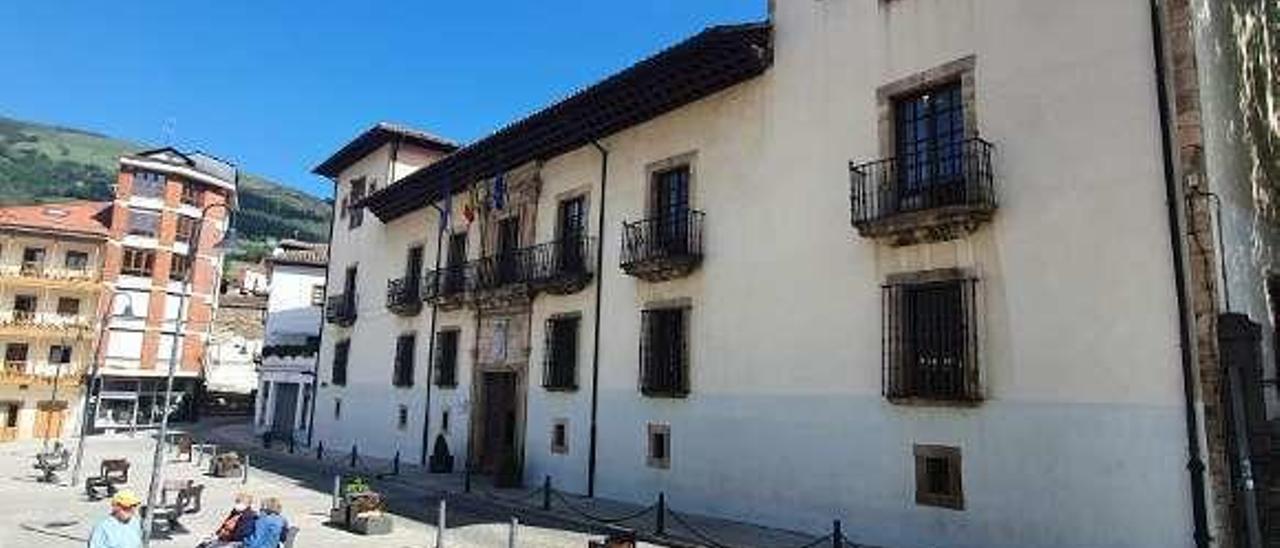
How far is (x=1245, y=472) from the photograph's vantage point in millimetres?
8477

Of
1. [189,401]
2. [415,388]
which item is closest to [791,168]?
[415,388]

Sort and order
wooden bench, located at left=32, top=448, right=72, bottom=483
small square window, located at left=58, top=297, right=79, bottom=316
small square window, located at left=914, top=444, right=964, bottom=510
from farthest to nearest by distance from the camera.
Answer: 1. small square window, located at left=58, top=297, right=79, bottom=316
2. wooden bench, located at left=32, top=448, right=72, bottom=483
3. small square window, located at left=914, top=444, right=964, bottom=510

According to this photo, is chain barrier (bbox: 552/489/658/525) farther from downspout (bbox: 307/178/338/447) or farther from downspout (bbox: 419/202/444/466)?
downspout (bbox: 307/178/338/447)

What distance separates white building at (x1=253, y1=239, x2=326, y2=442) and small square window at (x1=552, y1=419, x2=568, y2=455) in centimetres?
1931

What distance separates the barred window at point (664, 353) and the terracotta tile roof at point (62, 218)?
39.9 meters

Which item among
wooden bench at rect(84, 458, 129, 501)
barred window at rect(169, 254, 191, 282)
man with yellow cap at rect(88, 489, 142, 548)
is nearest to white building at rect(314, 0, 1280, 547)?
wooden bench at rect(84, 458, 129, 501)

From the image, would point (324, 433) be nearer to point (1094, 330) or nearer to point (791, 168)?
point (791, 168)

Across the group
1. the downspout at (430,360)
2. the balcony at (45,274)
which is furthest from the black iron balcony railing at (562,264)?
the balcony at (45,274)

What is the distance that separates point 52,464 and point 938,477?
2387 centimetres

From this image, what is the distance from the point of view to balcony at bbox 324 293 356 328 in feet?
113

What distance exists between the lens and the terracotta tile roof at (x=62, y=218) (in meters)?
44.9

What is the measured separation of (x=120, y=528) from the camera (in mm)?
9008

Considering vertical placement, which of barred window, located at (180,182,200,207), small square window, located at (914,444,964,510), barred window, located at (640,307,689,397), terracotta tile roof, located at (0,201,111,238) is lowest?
small square window, located at (914,444,964,510)

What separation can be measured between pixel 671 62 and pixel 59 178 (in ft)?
583
